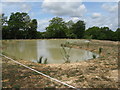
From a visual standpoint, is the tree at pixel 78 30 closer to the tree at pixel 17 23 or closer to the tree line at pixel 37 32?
the tree line at pixel 37 32

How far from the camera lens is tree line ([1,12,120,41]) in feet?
89.2

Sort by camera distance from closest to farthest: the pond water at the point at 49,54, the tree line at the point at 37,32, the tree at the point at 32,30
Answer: the pond water at the point at 49,54, the tree line at the point at 37,32, the tree at the point at 32,30

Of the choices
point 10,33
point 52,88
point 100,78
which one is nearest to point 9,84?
point 52,88

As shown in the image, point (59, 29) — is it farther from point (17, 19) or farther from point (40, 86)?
point (40, 86)

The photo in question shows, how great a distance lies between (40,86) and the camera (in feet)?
7.95

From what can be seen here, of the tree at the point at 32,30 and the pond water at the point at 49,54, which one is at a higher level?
the tree at the point at 32,30

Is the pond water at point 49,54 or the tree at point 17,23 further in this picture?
the tree at point 17,23

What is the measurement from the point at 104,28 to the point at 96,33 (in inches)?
160

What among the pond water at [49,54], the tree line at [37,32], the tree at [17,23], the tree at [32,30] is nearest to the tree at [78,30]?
the tree line at [37,32]

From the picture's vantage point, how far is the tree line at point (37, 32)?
27.2m

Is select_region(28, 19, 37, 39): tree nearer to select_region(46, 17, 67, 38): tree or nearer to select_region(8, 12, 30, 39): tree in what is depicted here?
select_region(8, 12, 30, 39): tree

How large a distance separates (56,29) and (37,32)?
5325 millimetres

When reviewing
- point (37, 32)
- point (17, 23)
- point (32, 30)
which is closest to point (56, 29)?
point (37, 32)

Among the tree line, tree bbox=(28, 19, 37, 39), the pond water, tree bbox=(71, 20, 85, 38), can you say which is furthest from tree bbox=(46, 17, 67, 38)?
the pond water
